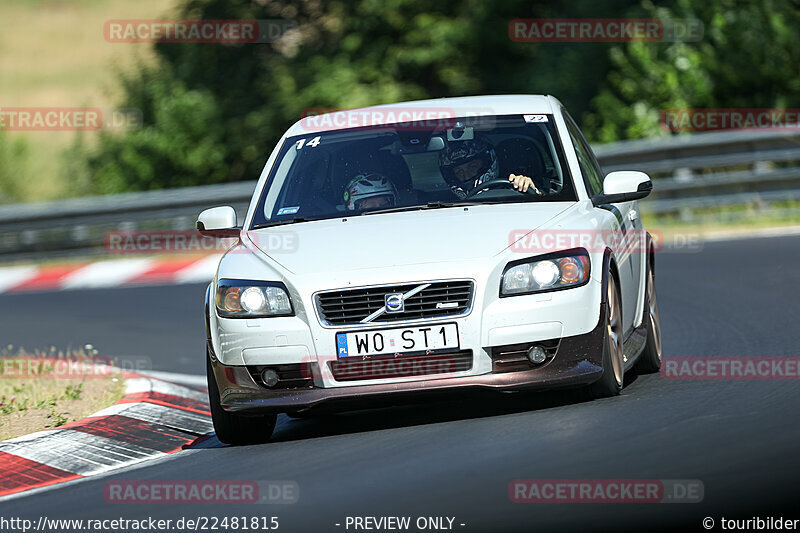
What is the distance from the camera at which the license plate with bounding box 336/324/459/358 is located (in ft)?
22.4

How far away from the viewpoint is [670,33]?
2620 centimetres

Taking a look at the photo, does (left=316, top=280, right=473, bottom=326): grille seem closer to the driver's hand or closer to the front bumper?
the front bumper

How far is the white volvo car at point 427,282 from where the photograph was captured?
22.5 feet

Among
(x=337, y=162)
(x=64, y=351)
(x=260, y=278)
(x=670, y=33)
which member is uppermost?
(x=670, y=33)

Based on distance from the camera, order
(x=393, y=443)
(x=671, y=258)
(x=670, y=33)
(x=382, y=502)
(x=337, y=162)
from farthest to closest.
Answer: (x=670, y=33) → (x=671, y=258) → (x=337, y=162) → (x=393, y=443) → (x=382, y=502)

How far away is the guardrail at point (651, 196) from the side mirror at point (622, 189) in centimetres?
961

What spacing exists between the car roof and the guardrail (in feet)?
30.3

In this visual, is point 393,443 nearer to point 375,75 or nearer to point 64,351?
point 64,351

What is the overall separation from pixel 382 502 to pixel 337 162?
3025 millimetres

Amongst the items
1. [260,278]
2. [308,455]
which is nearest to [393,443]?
[308,455]

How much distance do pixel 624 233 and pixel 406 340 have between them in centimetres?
183

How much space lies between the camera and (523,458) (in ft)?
20.1
